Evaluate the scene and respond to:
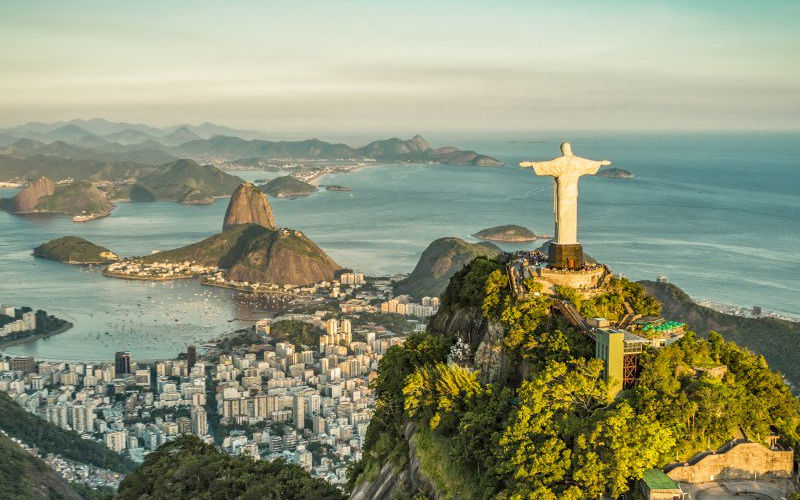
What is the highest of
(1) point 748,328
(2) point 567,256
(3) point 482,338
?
(2) point 567,256

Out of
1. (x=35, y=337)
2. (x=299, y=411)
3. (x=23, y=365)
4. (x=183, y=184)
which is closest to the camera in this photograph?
(x=299, y=411)

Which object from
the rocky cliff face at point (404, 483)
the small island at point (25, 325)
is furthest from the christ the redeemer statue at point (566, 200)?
the small island at point (25, 325)

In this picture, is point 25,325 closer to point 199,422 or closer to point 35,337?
point 35,337

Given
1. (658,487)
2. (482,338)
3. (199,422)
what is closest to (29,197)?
(199,422)

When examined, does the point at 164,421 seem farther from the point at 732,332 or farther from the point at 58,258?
the point at 58,258

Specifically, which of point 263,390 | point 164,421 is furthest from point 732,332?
point 164,421

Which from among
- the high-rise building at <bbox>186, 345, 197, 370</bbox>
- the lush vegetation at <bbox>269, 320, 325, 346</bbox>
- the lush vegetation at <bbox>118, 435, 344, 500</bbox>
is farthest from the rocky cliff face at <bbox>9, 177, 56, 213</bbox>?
the lush vegetation at <bbox>118, 435, 344, 500</bbox>

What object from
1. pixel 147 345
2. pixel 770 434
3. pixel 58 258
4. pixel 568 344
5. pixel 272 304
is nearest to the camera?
pixel 770 434
